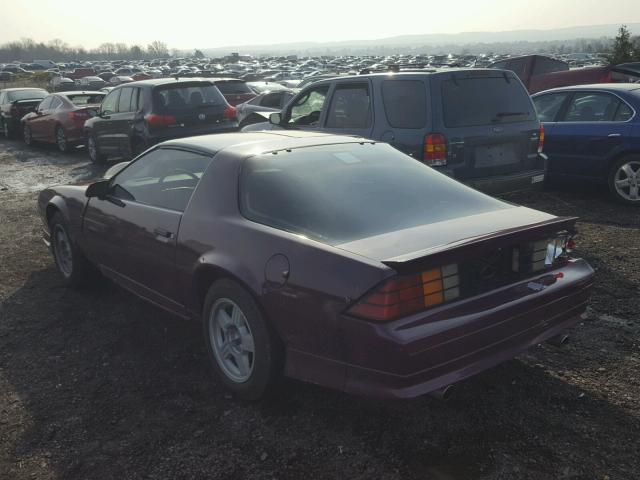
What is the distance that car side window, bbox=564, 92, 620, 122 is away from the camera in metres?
7.89

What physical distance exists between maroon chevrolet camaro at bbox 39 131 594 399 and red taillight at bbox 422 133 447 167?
216cm

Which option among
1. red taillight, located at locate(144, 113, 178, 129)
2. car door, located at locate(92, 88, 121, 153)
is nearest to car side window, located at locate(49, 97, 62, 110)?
car door, located at locate(92, 88, 121, 153)

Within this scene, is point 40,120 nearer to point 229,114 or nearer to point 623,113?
point 229,114

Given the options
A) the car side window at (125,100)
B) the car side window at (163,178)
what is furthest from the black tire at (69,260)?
the car side window at (125,100)

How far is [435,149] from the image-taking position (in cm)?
629

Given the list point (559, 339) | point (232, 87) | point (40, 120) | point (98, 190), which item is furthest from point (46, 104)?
point (559, 339)

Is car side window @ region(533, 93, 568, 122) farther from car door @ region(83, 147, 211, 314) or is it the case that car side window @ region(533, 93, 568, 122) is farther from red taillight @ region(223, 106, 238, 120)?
car door @ region(83, 147, 211, 314)

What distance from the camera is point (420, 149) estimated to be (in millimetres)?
6344

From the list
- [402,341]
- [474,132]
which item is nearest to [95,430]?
[402,341]

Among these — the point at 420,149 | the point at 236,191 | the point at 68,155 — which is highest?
the point at 236,191

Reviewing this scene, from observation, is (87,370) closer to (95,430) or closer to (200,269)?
(95,430)

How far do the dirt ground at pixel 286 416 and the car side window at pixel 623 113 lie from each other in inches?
146

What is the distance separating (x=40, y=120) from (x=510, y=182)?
1412 cm

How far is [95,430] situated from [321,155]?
2.01m
